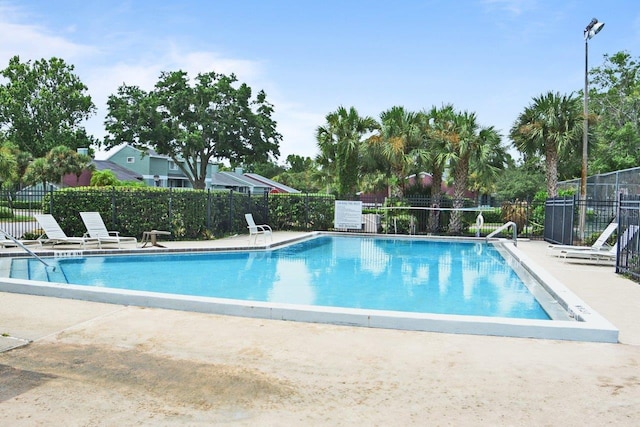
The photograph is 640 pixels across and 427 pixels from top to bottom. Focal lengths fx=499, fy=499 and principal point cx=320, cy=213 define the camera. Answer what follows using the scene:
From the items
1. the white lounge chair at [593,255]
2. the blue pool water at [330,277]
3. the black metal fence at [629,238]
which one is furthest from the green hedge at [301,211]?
the black metal fence at [629,238]

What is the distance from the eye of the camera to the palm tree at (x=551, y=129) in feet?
63.5

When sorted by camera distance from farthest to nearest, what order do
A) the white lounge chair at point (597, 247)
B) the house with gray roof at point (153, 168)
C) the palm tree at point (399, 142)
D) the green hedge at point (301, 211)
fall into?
1. the house with gray roof at point (153, 168)
2. the green hedge at point (301, 211)
3. the palm tree at point (399, 142)
4. the white lounge chair at point (597, 247)

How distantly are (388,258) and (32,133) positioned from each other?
47.8m

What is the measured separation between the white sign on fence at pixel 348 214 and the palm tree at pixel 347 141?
1.65m

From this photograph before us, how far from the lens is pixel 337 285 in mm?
10000

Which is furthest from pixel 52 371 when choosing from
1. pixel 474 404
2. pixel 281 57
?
pixel 281 57

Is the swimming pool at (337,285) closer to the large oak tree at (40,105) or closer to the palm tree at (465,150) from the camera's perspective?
the palm tree at (465,150)

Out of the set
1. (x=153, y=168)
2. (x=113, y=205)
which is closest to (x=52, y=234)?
(x=113, y=205)

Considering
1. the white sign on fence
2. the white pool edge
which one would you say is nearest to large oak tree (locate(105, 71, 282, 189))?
the white sign on fence

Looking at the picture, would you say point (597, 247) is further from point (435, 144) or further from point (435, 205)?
point (435, 144)

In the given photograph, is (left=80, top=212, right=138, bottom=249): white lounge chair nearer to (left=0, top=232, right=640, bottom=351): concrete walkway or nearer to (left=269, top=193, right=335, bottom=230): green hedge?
(left=0, top=232, right=640, bottom=351): concrete walkway

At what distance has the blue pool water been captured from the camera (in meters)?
8.32

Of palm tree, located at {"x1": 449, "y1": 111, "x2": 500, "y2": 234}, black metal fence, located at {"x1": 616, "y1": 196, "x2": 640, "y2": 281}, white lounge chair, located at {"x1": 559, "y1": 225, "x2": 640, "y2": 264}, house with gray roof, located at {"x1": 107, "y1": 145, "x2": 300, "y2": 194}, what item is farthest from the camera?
house with gray roof, located at {"x1": 107, "y1": 145, "x2": 300, "y2": 194}

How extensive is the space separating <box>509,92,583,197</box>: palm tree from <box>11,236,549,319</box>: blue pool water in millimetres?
6244
